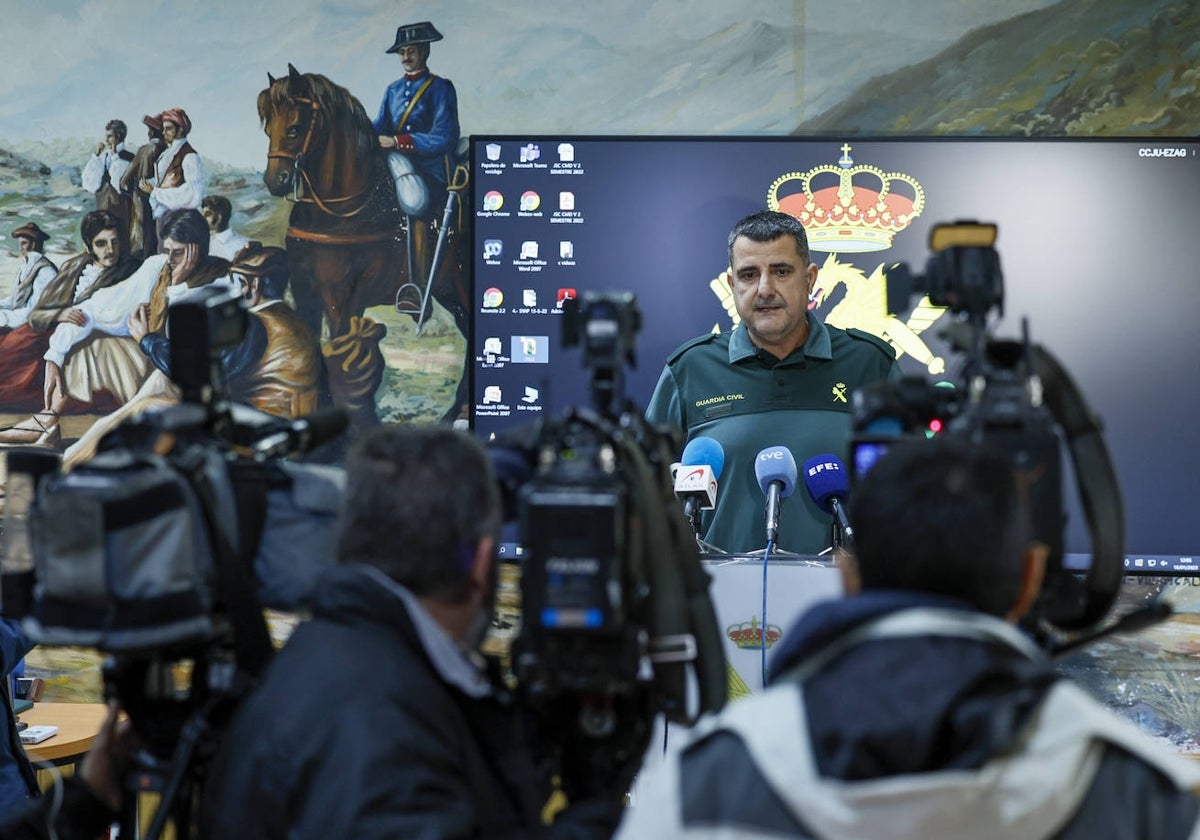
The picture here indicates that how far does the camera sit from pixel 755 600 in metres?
2.61

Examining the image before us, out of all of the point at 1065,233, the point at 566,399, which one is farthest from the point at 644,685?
the point at 1065,233

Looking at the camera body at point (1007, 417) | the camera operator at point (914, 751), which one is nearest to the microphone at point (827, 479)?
the camera body at point (1007, 417)

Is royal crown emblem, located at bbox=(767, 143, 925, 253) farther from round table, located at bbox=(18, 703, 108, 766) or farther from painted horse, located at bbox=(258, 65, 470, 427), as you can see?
round table, located at bbox=(18, 703, 108, 766)

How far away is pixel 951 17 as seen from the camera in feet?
14.0

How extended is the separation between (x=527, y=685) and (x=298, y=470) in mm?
423

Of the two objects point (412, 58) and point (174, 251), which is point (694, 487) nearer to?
point (412, 58)

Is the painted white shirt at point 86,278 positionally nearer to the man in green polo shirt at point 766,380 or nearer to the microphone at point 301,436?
the man in green polo shirt at point 766,380

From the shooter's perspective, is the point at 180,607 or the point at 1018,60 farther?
the point at 1018,60

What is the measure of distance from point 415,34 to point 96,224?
1288mm

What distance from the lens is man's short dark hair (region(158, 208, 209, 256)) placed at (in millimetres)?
4492

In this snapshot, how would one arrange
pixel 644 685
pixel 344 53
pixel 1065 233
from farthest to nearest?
pixel 344 53, pixel 1065 233, pixel 644 685

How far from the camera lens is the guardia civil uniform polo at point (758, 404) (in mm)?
3488

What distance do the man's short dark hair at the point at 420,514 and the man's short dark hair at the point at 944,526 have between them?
482 millimetres

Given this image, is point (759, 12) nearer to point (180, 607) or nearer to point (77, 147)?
point (77, 147)
